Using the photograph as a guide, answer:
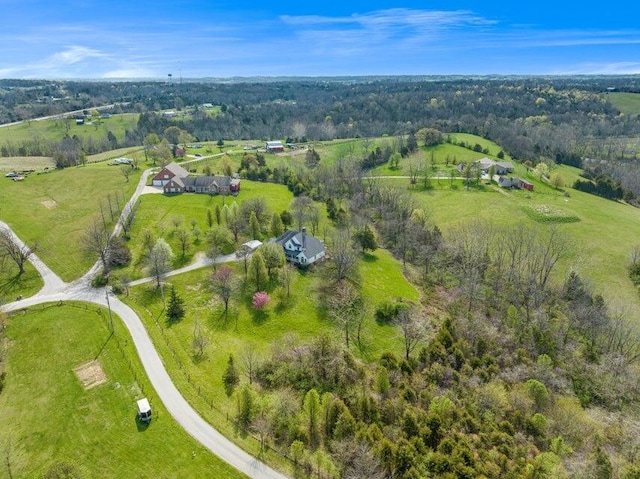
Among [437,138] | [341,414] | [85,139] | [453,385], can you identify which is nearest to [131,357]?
[341,414]

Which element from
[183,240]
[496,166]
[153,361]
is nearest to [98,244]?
[183,240]

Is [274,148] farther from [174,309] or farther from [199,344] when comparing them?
[199,344]

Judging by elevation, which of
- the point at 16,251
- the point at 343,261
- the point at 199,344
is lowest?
the point at 199,344

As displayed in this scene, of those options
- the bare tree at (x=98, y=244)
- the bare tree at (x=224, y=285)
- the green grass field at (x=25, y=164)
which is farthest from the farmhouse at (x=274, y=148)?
the bare tree at (x=224, y=285)

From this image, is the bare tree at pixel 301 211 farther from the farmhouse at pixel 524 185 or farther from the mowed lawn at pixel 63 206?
the farmhouse at pixel 524 185

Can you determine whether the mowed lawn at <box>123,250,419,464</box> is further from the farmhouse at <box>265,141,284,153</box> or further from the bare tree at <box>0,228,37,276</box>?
the farmhouse at <box>265,141,284,153</box>

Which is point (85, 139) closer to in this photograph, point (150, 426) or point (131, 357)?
point (131, 357)
